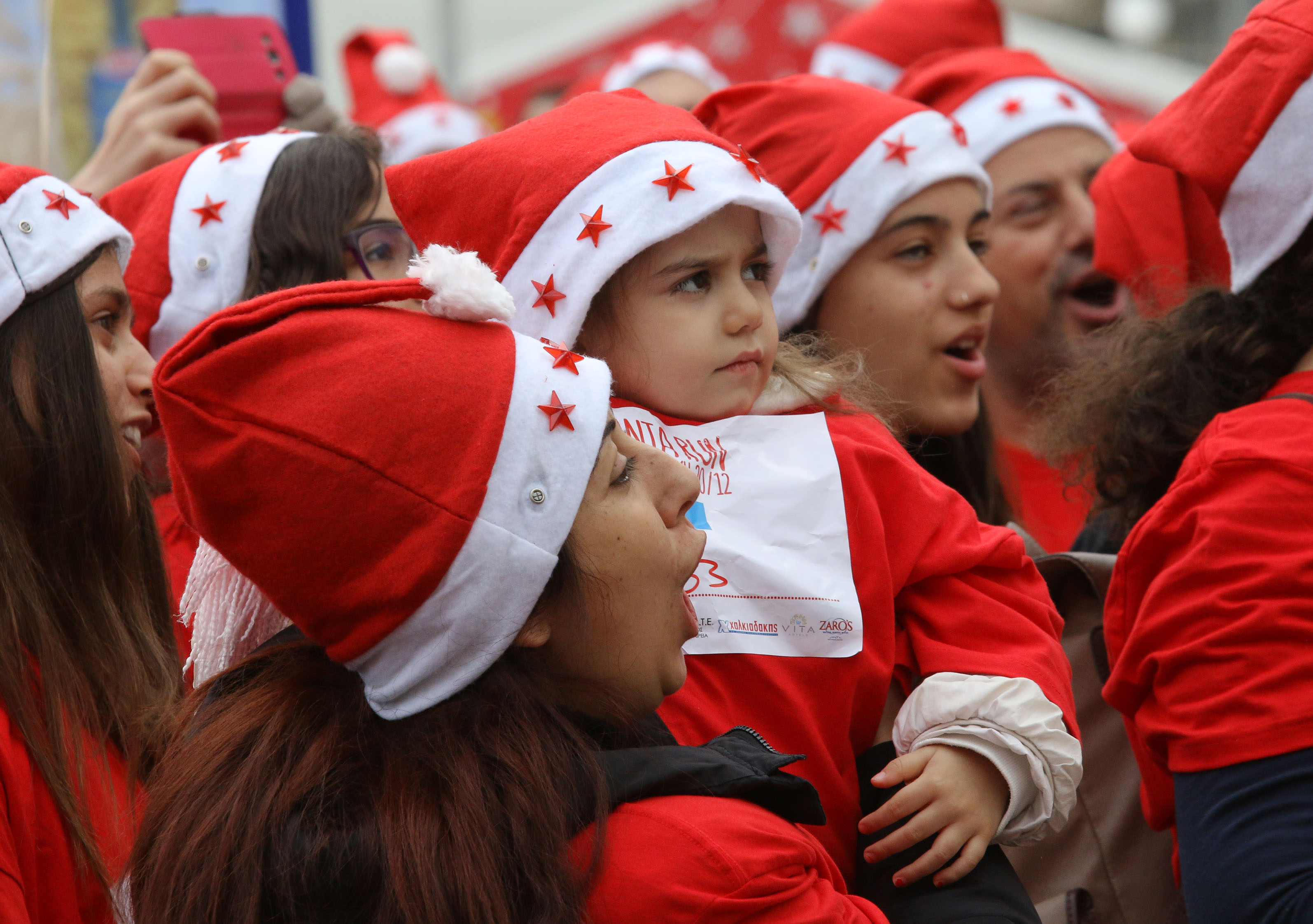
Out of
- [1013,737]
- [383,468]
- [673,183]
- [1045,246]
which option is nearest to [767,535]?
[1013,737]

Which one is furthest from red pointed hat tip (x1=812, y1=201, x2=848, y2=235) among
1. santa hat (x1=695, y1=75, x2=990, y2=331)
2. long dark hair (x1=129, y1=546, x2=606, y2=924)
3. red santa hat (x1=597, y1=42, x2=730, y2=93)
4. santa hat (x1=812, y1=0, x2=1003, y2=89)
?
red santa hat (x1=597, y1=42, x2=730, y2=93)

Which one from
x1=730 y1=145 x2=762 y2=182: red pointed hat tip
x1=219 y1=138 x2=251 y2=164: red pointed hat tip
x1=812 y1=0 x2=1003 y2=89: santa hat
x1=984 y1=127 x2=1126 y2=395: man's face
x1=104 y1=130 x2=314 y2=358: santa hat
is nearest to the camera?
x1=730 y1=145 x2=762 y2=182: red pointed hat tip

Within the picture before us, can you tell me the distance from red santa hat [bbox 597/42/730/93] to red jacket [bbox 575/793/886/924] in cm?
477

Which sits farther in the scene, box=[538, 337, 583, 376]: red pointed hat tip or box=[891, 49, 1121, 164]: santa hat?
box=[891, 49, 1121, 164]: santa hat

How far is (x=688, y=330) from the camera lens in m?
2.16

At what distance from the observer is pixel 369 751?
161 centimetres

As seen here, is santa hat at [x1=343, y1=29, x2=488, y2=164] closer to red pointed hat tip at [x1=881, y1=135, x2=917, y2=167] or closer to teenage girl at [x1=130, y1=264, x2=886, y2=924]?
red pointed hat tip at [x1=881, y1=135, x2=917, y2=167]

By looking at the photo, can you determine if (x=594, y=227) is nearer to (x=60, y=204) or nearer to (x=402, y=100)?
(x=60, y=204)

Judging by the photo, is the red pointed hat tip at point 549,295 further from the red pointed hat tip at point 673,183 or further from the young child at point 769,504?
the red pointed hat tip at point 673,183

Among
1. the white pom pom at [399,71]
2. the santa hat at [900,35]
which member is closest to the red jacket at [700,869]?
the santa hat at [900,35]

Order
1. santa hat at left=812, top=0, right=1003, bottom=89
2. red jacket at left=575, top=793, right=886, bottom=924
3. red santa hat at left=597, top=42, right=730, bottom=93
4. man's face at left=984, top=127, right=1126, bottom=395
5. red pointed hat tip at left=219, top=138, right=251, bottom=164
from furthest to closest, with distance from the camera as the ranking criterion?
red santa hat at left=597, top=42, right=730, bottom=93 < santa hat at left=812, top=0, right=1003, bottom=89 < man's face at left=984, top=127, right=1126, bottom=395 < red pointed hat tip at left=219, top=138, right=251, bottom=164 < red jacket at left=575, top=793, right=886, bottom=924

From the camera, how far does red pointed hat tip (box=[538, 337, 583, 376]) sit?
1729 mm

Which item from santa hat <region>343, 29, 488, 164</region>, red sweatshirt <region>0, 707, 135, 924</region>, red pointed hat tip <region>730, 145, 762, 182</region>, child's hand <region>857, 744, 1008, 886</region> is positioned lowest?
santa hat <region>343, 29, 488, 164</region>

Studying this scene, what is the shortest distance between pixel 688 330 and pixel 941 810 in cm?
87
